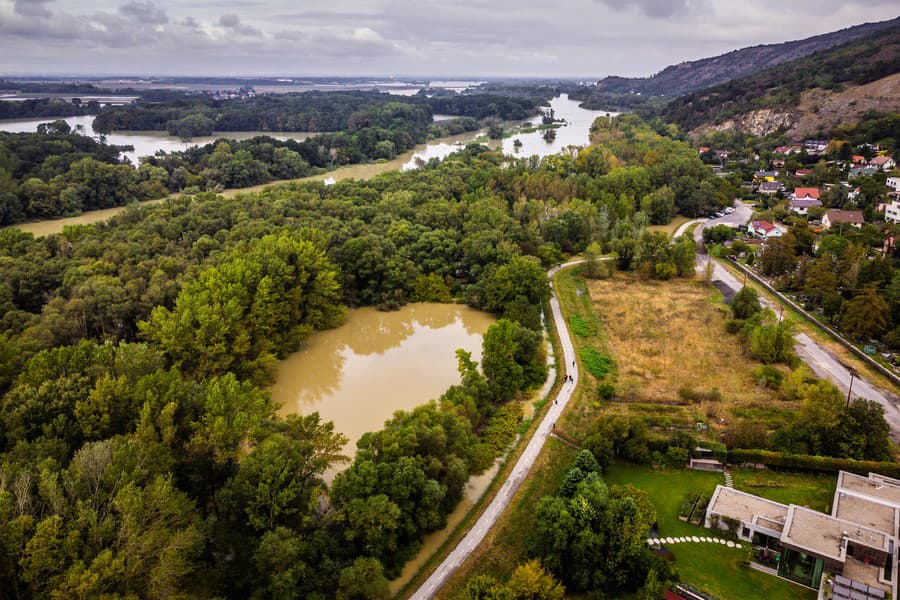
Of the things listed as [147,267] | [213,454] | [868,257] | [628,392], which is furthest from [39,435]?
[868,257]

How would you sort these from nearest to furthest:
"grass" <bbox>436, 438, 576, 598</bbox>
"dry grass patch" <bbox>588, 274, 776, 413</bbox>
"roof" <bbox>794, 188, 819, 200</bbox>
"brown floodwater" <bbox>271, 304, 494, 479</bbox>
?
"grass" <bbox>436, 438, 576, 598</bbox>, "brown floodwater" <bbox>271, 304, 494, 479</bbox>, "dry grass patch" <bbox>588, 274, 776, 413</bbox>, "roof" <bbox>794, 188, 819, 200</bbox>

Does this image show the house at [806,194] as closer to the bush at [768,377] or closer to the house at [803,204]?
the house at [803,204]

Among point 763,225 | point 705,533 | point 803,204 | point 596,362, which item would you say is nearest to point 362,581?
point 705,533

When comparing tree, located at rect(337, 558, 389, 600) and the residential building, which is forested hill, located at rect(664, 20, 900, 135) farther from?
tree, located at rect(337, 558, 389, 600)

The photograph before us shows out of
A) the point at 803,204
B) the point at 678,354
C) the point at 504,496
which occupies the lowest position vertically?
the point at 504,496

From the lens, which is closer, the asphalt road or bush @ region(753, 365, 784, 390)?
the asphalt road

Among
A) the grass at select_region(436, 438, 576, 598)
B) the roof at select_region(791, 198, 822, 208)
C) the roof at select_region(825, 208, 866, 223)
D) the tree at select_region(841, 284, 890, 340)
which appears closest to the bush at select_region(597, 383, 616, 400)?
the grass at select_region(436, 438, 576, 598)

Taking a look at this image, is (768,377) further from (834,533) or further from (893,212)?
(893,212)
